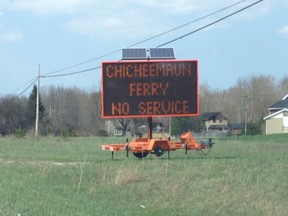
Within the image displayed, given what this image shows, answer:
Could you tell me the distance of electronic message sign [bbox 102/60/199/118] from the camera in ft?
81.0

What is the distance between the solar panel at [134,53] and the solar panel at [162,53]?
28 cm

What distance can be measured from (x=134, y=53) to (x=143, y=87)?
5.32 feet

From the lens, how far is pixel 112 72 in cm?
2467

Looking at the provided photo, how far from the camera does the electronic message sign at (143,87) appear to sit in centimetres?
2469

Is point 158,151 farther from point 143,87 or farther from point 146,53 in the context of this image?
point 146,53

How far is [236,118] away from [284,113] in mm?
33880

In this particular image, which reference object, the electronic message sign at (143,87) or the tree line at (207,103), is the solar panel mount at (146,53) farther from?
the tree line at (207,103)

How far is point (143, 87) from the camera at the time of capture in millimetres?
24750

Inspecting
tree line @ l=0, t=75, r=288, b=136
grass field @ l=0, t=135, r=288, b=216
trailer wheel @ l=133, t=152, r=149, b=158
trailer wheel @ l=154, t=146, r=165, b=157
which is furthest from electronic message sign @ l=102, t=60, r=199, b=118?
tree line @ l=0, t=75, r=288, b=136

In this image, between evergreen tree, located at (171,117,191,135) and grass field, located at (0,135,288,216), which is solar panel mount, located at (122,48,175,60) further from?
evergreen tree, located at (171,117,191,135)

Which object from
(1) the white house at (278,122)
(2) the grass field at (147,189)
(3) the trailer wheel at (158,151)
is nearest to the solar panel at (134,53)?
(3) the trailer wheel at (158,151)

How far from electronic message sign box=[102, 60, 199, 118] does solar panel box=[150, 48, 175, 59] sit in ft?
2.05

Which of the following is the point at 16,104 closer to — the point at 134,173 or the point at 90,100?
the point at 90,100

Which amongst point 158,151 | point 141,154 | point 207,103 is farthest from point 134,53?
point 207,103
